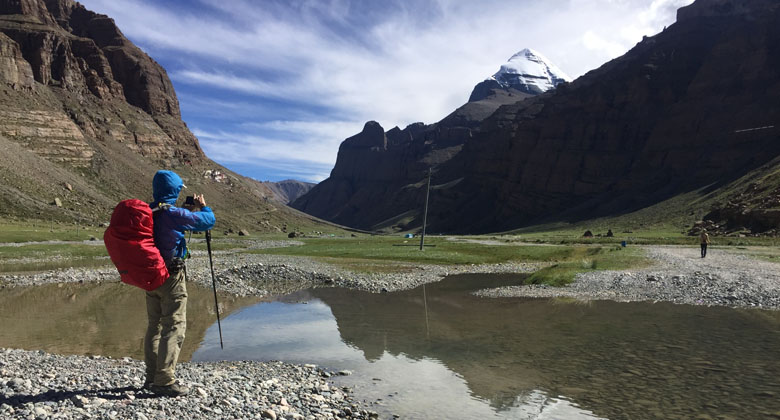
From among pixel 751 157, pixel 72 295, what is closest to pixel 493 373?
pixel 72 295

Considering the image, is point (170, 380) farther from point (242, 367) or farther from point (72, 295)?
point (72, 295)

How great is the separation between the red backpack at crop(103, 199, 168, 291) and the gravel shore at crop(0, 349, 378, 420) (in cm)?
199

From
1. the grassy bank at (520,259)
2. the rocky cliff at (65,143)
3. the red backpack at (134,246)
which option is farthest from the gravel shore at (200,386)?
the rocky cliff at (65,143)

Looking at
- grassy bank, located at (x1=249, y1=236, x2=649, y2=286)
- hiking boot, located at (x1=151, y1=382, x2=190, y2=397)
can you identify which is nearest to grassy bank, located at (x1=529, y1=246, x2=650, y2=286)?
grassy bank, located at (x1=249, y1=236, x2=649, y2=286)

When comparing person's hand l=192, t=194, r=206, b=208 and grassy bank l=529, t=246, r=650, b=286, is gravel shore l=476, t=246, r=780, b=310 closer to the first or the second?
grassy bank l=529, t=246, r=650, b=286

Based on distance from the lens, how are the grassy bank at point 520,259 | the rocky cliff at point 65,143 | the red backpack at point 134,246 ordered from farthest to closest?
the rocky cliff at point 65,143 → the grassy bank at point 520,259 → the red backpack at point 134,246

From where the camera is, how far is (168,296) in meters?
8.42

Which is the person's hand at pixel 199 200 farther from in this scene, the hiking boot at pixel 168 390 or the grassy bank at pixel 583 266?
the grassy bank at pixel 583 266

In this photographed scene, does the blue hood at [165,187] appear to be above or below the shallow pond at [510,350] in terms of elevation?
above

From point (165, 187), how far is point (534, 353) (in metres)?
10.2

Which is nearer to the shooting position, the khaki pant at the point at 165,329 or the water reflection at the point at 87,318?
the khaki pant at the point at 165,329

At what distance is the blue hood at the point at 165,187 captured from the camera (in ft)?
28.1

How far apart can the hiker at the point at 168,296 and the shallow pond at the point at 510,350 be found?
3.85m

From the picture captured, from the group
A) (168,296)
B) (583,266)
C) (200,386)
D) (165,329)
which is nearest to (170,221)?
(168,296)
